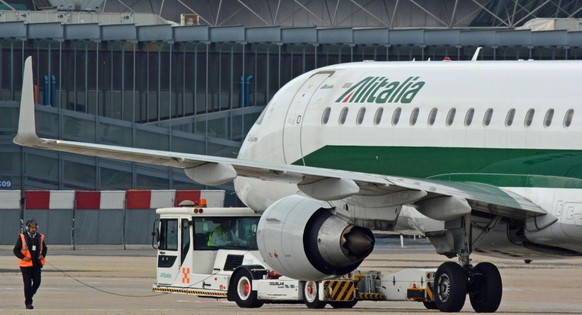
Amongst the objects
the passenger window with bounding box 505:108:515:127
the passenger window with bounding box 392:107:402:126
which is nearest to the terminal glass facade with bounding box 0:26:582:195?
the passenger window with bounding box 392:107:402:126

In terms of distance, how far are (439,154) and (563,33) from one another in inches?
2217

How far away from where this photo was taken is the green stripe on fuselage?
2395 cm

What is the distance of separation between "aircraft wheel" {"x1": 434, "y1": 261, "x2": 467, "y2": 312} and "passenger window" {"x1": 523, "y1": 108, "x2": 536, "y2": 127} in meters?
2.83

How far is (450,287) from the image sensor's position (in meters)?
25.2

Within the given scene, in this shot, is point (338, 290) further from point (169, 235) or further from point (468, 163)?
point (169, 235)

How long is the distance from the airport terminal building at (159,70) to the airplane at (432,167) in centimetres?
4967

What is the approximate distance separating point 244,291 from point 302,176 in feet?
27.5

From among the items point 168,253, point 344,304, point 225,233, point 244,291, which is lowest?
point 344,304

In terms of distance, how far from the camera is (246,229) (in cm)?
3300

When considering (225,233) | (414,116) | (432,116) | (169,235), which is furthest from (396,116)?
(169,235)

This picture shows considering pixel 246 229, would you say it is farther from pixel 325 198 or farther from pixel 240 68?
pixel 240 68

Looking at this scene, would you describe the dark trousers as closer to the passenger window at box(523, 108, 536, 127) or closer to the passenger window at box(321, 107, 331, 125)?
the passenger window at box(321, 107, 331, 125)

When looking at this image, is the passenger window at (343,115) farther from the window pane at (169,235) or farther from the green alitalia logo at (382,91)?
the window pane at (169,235)

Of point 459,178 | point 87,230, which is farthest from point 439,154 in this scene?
point 87,230
